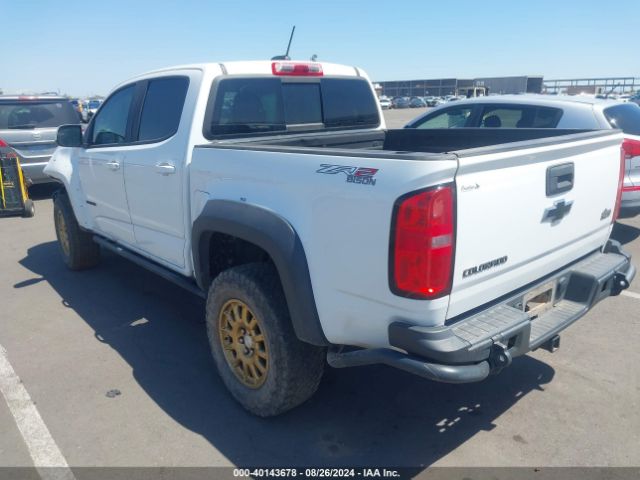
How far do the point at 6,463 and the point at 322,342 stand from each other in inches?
72.6

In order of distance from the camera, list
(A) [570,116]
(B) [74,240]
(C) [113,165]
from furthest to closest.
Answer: (A) [570,116] → (B) [74,240] → (C) [113,165]

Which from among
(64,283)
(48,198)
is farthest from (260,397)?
(48,198)

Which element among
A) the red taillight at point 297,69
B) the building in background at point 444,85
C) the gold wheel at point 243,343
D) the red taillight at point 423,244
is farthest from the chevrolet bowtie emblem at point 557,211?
the building in background at point 444,85

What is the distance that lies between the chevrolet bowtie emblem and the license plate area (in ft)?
1.19

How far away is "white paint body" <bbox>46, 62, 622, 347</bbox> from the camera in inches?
89.0

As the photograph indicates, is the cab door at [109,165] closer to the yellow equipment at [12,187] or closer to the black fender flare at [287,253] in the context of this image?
the black fender flare at [287,253]

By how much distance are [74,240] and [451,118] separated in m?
5.12

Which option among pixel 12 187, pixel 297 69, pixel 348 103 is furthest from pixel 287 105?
pixel 12 187

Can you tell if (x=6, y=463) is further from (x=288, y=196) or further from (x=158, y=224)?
(x=288, y=196)

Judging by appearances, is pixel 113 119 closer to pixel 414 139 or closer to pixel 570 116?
pixel 414 139

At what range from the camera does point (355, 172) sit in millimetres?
2338

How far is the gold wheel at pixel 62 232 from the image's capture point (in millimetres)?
5848

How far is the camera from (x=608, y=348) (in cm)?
395

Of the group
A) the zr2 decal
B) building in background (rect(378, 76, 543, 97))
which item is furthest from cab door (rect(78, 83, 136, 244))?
building in background (rect(378, 76, 543, 97))
